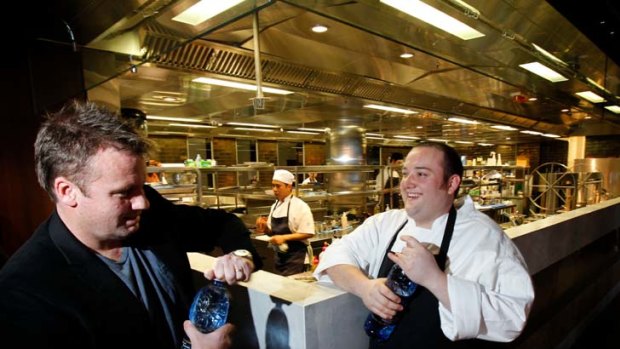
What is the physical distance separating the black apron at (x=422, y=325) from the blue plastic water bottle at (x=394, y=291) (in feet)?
0.10

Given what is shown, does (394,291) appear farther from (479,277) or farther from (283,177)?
(283,177)

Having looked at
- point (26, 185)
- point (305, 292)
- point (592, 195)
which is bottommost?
point (592, 195)

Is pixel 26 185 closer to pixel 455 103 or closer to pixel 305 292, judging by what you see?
pixel 305 292

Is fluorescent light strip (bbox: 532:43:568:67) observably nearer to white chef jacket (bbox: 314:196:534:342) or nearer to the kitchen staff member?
white chef jacket (bbox: 314:196:534:342)

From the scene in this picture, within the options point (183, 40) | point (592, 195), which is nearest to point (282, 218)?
point (183, 40)

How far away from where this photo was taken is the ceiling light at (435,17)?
5.35 ft

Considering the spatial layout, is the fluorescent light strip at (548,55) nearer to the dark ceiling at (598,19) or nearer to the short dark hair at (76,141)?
the dark ceiling at (598,19)

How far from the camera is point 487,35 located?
2.03m

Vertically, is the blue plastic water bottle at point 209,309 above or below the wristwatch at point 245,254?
below

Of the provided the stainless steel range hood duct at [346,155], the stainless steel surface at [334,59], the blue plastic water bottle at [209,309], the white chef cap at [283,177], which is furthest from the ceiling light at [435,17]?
the stainless steel range hood duct at [346,155]

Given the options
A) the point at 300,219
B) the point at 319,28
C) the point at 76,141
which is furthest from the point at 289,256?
the point at 76,141

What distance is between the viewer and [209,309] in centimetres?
91

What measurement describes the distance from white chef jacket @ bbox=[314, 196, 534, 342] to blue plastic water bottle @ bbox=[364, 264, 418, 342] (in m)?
0.11

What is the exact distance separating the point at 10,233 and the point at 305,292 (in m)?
2.02
